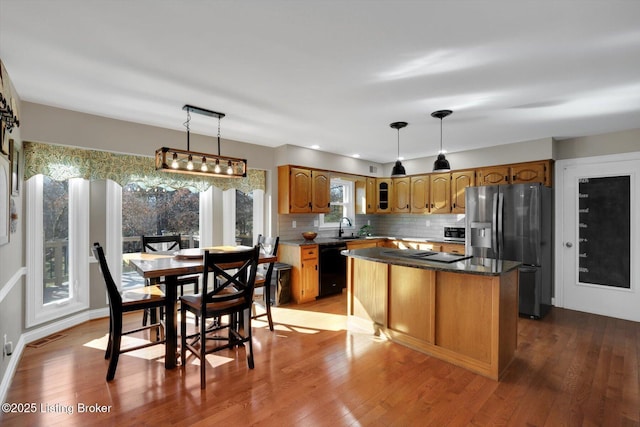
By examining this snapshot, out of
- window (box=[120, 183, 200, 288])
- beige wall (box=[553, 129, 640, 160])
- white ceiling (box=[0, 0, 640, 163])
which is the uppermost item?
white ceiling (box=[0, 0, 640, 163])

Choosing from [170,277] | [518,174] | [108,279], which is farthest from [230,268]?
[518,174]

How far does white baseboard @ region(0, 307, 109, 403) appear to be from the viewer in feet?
7.80

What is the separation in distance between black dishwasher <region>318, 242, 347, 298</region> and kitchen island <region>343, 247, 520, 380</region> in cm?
145

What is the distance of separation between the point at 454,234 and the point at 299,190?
2.91 metres

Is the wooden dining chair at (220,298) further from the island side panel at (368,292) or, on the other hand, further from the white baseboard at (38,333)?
the island side panel at (368,292)

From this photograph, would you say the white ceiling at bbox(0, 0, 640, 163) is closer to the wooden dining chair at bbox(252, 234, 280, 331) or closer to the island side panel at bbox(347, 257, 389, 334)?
the wooden dining chair at bbox(252, 234, 280, 331)

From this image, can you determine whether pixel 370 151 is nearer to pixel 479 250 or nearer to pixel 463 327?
pixel 479 250

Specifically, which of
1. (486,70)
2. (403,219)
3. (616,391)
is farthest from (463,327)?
(403,219)

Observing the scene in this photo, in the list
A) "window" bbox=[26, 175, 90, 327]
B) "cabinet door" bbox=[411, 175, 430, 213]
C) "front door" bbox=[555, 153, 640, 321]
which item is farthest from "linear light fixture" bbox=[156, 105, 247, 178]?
"front door" bbox=[555, 153, 640, 321]

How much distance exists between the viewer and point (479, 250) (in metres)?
4.62

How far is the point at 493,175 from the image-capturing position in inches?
199

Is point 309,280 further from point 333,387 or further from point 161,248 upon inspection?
point 333,387

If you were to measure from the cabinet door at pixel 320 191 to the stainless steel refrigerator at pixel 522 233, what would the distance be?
2.35 metres

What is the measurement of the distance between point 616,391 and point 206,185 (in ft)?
15.8
